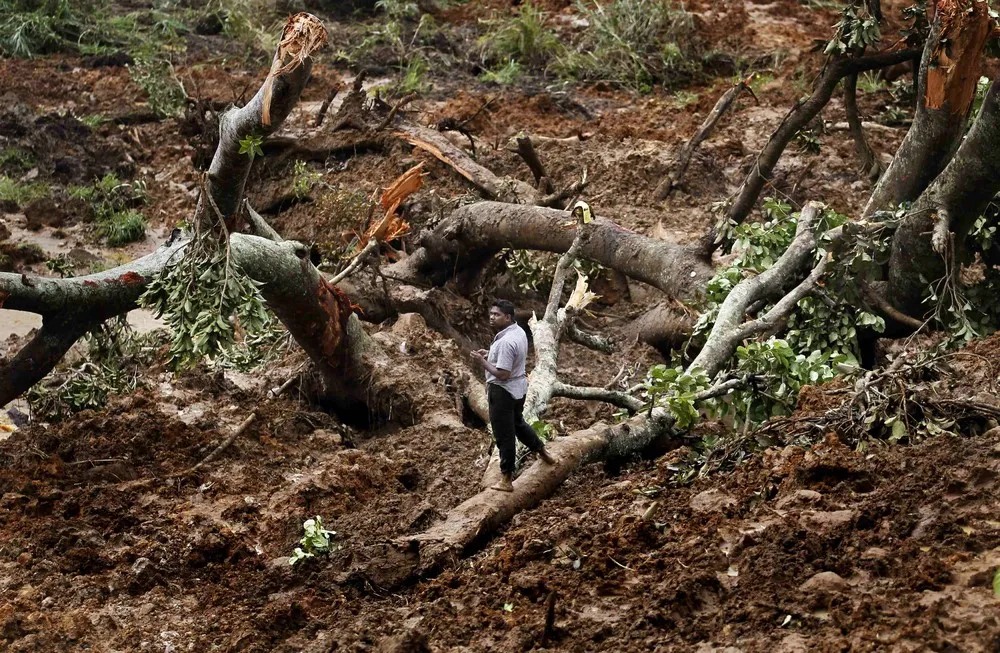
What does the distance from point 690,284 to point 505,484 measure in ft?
9.06

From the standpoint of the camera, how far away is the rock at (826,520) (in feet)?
14.0

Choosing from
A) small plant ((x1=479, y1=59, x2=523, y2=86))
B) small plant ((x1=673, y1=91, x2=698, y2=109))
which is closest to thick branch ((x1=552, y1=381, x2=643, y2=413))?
small plant ((x1=673, y1=91, x2=698, y2=109))

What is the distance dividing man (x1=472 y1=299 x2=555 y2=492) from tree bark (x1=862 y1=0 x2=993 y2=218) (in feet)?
9.01

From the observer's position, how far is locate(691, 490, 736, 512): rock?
4.90 m

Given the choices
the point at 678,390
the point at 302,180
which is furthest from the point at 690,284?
the point at 302,180

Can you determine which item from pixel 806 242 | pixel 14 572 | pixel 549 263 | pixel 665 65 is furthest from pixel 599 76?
Result: pixel 14 572

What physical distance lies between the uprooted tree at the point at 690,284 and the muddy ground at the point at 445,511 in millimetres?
272

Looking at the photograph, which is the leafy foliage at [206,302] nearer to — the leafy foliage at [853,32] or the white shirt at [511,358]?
the white shirt at [511,358]

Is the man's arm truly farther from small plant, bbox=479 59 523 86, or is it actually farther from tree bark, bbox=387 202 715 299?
small plant, bbox=479 59 523 86

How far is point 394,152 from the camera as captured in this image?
36.7 ft

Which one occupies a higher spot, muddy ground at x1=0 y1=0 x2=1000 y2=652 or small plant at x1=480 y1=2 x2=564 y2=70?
small plant at x1=480 y1=2 x2=564 y2=70

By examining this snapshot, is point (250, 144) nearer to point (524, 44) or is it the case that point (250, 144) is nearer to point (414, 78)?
point (414, 78)

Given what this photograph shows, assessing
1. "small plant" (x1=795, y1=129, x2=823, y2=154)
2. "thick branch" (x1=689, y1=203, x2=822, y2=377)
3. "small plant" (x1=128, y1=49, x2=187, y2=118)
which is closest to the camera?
"thick branch" (x1=689, y1=203, x2=822, y2=377)

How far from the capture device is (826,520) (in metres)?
4.34
